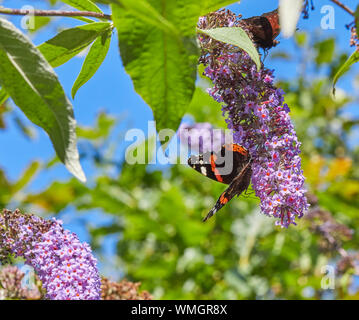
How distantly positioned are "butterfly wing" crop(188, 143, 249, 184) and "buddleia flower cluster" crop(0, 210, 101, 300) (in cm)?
24

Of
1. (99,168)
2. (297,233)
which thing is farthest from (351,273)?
(99,168)

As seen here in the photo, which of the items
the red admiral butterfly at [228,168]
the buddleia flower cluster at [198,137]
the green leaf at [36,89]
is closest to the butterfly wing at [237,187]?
the red admiral butterfly at [228,168]

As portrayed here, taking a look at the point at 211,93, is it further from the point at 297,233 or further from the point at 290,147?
the point at 297,233

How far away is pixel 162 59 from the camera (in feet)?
1.51

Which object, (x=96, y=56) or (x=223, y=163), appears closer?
(x=96, y=56)

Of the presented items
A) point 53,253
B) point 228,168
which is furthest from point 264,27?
point 53,253

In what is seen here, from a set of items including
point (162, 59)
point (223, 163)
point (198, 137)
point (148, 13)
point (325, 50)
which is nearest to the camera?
point (148, 13)

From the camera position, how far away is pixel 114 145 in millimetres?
2709

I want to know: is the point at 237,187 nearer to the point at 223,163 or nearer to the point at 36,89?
the point at 223,163

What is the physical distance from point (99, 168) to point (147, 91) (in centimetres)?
222

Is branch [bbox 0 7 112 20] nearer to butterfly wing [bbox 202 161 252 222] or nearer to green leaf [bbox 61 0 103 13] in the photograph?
green leaf [bbox 61 0 103 13]

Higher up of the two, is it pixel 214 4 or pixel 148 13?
pixel 214 4

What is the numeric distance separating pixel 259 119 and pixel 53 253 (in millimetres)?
360

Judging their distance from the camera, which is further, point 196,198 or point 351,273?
point 196,198
